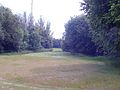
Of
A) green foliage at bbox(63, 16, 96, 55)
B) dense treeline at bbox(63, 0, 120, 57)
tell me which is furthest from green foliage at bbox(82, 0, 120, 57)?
green foliage at bbox(63, 16, 96, 55)

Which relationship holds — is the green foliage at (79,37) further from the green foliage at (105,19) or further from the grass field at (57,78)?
the grass field at (57,78)

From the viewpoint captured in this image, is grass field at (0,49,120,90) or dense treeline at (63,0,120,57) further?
dense treeline at (63,0,120,57)

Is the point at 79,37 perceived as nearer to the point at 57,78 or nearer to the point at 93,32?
the point at 93,32

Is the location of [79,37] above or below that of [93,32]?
above

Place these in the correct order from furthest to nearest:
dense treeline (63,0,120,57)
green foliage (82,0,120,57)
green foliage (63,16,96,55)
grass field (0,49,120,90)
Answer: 1. green foliage (63,16,96,55)
2. dense treeline (63,0,120,57)
3. green foliage (82,0,120,57)
4. grass field (0,49,120,90)

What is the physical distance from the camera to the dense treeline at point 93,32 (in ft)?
83.5

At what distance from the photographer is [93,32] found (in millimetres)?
35375

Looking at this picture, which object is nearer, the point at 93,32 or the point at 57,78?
the point at 57,78

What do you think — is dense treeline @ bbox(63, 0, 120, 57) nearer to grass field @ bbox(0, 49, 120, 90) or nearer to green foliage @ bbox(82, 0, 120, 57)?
green foliage @ bbox(82, 0, 120, 57)

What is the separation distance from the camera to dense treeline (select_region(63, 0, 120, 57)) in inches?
1002

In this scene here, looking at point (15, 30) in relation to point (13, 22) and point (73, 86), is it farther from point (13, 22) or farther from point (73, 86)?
point (73, 86)

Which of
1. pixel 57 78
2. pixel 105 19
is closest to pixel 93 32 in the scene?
pixel 105 19

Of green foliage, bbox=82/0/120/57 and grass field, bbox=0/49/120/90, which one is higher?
green foliage, bbox=82/0/120/57

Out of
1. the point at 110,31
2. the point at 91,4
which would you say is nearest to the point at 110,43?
the point at 110,31
